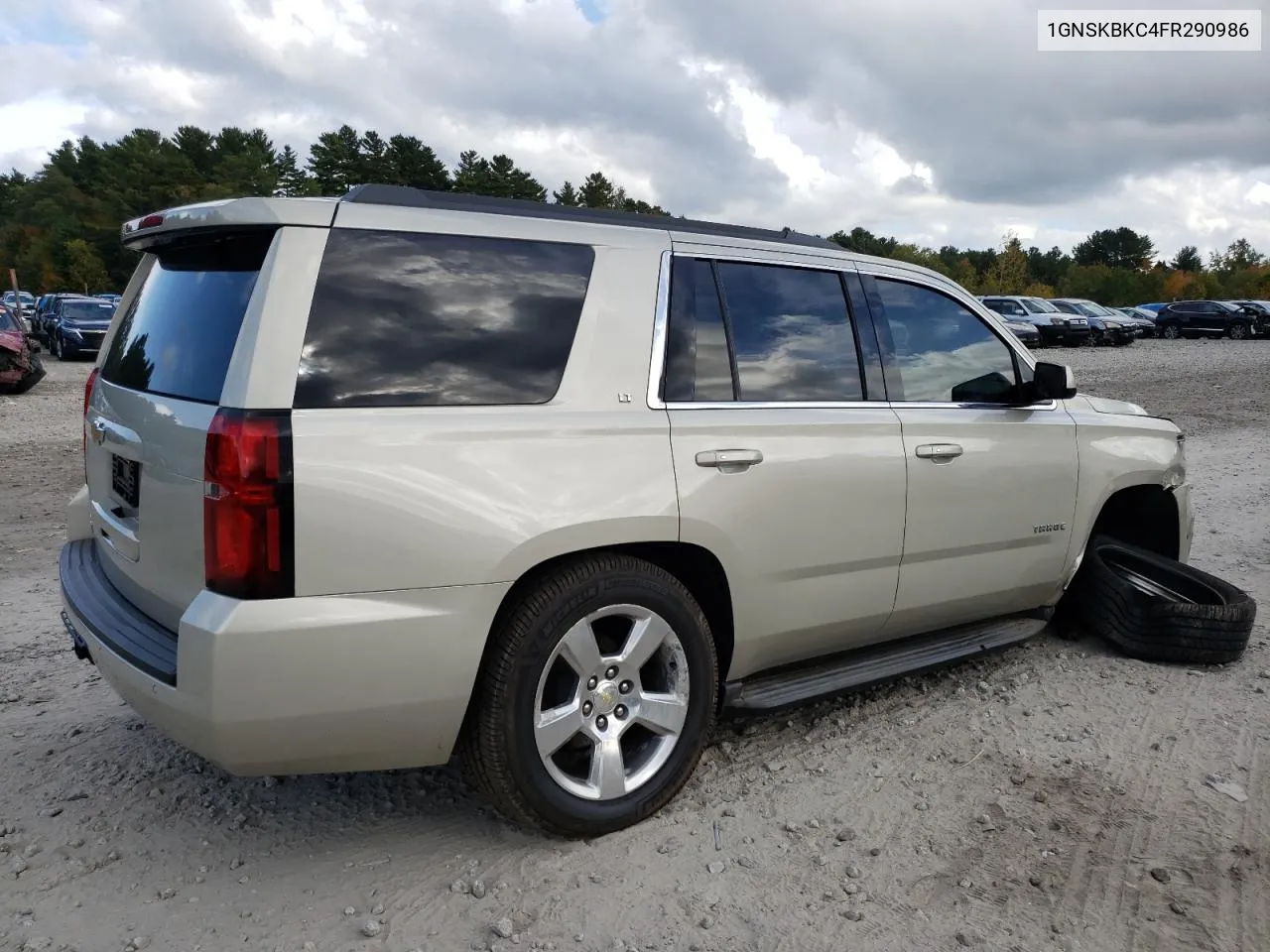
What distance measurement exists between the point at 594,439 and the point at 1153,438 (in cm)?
320

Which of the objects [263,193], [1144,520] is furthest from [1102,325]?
[263,193]

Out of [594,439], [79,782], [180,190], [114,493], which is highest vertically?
[180,190]

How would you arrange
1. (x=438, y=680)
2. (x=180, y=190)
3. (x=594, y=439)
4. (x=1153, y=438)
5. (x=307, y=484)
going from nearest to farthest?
(x=307, y=484) → (x=438, y=680) → (x=594, y=439) → (x=1153, y=438) → (x=180, y=190)

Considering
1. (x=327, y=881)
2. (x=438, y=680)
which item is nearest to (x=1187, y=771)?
(x=438, y=680)

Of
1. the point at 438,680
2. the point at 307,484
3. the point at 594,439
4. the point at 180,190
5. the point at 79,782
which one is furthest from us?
the point at 180,190

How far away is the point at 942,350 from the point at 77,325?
2581cm

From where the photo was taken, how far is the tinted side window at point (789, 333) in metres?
3.40

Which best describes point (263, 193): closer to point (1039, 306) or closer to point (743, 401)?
point (1039, 306)

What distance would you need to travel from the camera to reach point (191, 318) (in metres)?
2.88

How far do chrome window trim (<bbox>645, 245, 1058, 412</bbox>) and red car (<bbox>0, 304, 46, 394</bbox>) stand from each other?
16.4 meters

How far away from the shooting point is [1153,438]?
4.74 meters

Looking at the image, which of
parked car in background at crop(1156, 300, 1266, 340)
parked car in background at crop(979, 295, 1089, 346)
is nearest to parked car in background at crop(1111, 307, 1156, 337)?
parked car in background at crop(1156, 300, 1266, 340)

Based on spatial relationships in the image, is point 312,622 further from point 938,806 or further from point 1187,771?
point 1187,771

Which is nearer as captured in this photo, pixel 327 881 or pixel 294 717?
pixel 294 717
